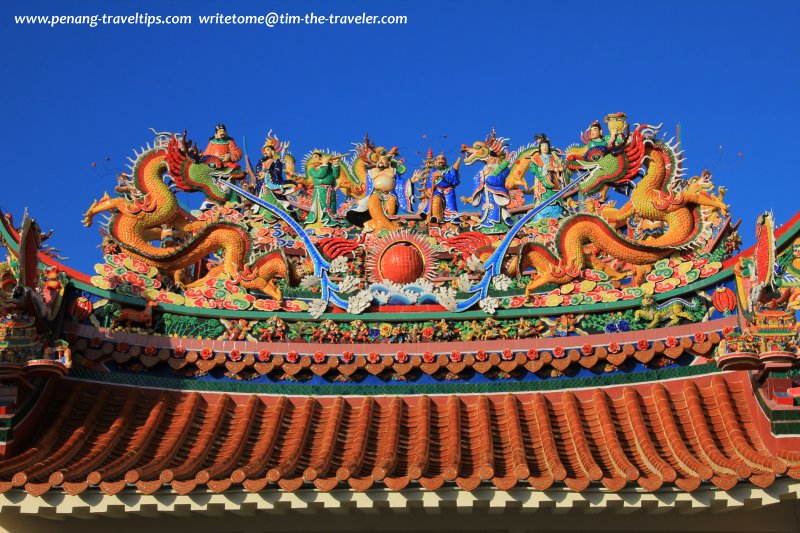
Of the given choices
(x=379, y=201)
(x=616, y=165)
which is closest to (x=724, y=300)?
(x=616, y=165)

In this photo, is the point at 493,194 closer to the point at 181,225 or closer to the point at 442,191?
the point at 442,191

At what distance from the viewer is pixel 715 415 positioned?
31.3 feet

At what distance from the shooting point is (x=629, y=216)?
12.0m

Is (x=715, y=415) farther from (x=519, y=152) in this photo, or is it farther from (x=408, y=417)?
(x=519, y=152)

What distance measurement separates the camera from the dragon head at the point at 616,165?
1211cm

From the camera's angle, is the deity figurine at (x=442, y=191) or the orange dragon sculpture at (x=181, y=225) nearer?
the orange dragon sculpture at (x=181, y=225)

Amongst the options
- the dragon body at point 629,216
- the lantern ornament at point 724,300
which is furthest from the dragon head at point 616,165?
the lantern ornament at point 724,300

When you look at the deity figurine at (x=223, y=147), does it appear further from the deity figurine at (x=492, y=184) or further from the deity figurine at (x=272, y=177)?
the deity figurine at (x=492, y=184)

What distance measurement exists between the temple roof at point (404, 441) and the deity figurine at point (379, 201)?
2615mm

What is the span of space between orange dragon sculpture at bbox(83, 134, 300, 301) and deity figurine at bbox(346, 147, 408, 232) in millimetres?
1206

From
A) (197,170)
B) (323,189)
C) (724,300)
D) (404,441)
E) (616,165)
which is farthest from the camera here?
(323,189)

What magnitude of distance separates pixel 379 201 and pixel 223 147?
2128 mm

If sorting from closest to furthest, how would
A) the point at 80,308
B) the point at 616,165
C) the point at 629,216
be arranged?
the point at 80,308 → the point at 629,216 → the point at 616,165

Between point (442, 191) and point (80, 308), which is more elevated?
point (442, 191)
